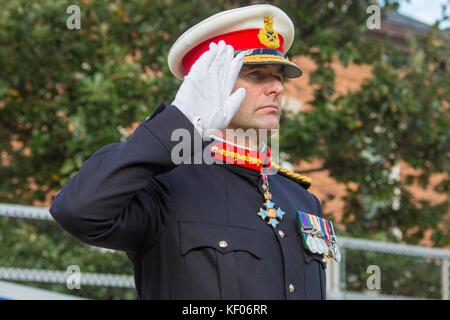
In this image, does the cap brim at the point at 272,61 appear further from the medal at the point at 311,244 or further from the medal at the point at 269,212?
the medal at the point at 311,244

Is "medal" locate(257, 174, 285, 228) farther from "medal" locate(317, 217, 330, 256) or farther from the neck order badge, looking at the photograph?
"medal" locate(317, 217, 330, 256)

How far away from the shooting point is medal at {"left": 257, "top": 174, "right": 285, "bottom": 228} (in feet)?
10.8

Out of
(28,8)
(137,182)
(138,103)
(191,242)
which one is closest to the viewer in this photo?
(137,182)

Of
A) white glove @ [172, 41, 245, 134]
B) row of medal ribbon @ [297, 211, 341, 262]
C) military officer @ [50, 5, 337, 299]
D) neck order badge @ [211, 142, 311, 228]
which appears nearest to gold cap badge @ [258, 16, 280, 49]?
military officer @ [50, 5, 337, 299]

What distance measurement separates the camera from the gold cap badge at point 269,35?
11.7 feet

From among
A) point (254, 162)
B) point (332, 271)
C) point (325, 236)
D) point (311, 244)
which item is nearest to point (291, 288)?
point (311, 244)

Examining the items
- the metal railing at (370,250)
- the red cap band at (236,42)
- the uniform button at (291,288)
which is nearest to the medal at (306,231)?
the uniform button at (291,288)

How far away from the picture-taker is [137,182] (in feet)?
9.44

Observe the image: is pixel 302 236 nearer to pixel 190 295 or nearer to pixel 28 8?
pixel 190 295

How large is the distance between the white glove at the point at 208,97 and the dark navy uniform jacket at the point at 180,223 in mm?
41

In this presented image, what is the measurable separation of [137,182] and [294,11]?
4.87 metres

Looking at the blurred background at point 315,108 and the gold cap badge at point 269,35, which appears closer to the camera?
the gold cap badge at point 269,35

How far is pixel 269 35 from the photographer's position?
362cm

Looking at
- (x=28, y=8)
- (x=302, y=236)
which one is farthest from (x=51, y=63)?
(x=302, y=236)
